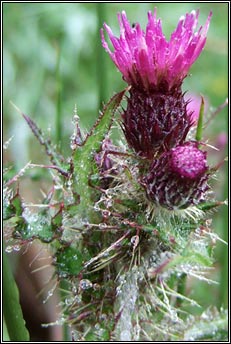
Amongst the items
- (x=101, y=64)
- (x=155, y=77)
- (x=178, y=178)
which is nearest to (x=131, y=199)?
(x=178, y=178)

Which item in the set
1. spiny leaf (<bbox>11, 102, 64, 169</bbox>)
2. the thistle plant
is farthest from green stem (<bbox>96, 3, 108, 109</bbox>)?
the thistle plant

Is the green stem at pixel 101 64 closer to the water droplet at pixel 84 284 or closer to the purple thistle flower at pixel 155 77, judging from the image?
the purple thistle flower at pixel 155 77

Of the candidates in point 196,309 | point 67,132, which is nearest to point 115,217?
point 196,309

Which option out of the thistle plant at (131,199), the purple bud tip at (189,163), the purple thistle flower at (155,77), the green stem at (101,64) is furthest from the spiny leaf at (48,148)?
the green stem at (101,64)

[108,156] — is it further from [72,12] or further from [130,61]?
[72,12]

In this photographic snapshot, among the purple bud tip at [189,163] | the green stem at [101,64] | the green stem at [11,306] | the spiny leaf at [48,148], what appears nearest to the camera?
the purple bud tip at [189,163]

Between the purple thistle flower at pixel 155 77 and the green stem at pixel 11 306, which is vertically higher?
the purple thistle flower at pixel 155 77

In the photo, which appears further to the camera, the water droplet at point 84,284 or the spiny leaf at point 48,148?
the spiny leaf at point 48,148
